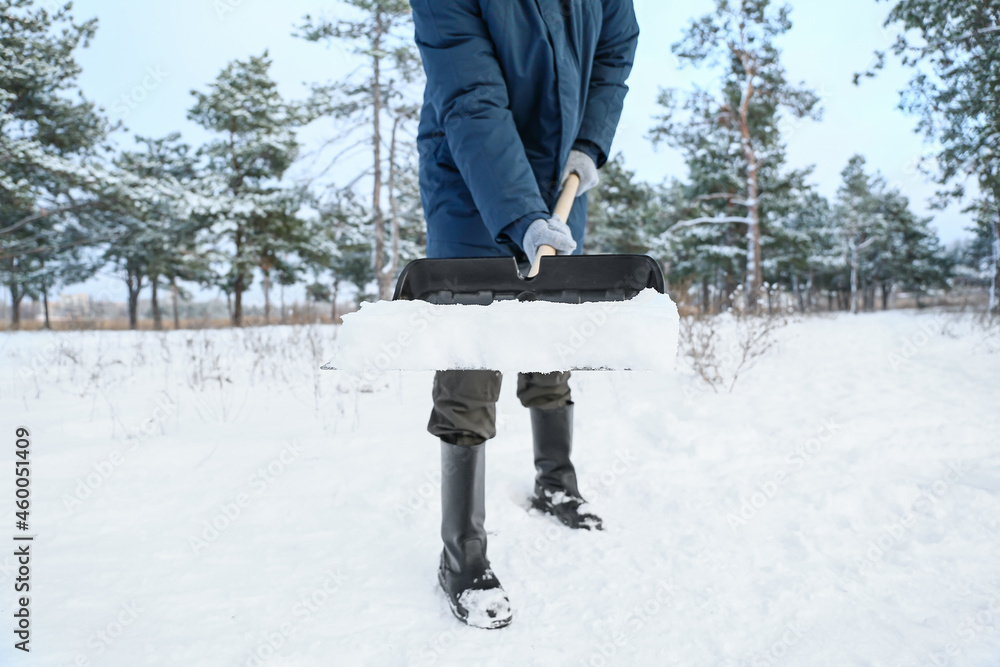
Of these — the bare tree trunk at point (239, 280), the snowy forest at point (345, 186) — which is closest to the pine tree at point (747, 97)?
the snowy forest at point (345, 186)

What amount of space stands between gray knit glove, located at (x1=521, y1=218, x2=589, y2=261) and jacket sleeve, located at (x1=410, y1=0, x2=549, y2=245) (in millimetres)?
50

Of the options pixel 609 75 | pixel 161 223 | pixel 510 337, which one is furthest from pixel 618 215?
pixel 510 337

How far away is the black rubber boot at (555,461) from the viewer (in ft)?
6.16

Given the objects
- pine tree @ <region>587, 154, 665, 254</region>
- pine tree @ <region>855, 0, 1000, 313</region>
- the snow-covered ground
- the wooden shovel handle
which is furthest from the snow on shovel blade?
pine tree @ <region>587, 154, 665, 254</region>

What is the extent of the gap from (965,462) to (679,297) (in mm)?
3563

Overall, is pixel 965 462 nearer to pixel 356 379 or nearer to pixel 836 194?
pixel 356 379

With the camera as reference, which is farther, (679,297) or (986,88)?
(986,88)

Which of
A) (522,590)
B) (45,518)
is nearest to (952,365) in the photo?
(522,590)

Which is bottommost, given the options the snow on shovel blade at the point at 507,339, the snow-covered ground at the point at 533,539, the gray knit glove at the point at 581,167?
the snow-covered ground at the point at 533,539

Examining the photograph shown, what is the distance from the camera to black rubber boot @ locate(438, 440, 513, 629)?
1356mm

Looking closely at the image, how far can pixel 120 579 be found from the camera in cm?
142

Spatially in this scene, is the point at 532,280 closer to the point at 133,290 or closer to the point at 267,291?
the point at 267,291

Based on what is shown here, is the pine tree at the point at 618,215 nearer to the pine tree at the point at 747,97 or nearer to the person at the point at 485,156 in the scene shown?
the pine tree at the point at 747,97

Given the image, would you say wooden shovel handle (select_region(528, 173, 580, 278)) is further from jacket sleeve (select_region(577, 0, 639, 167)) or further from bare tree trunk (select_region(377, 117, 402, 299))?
bare tree trunk (select_region(377, 117, 402, 299))
